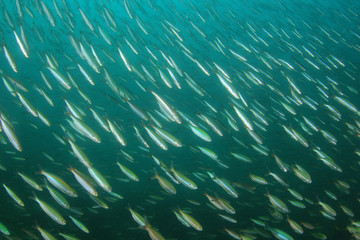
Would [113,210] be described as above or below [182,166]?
below

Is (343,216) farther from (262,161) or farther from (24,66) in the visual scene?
(24,66)

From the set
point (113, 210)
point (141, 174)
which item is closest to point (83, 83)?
point (141, 174)

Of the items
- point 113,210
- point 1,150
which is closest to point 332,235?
point 113,210

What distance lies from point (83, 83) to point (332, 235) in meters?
16.3

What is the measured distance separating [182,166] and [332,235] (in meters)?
6.88

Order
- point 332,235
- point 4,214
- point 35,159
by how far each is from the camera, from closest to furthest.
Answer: point 4,214 → point 332,235 → point 35,159

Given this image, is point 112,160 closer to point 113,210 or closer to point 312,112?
point 113,210

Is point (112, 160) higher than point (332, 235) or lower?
higher

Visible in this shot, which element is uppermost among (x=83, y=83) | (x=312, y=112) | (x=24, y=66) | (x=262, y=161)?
(x=24, y=66)

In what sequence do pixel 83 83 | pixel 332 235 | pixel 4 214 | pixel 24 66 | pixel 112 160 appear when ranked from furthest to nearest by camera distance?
pixel 24 66 → pixel 83 83 → pixel 112 160 → pixel 332 235 → pixel 4 214

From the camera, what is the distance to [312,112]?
658 inches

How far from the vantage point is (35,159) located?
10039 mm

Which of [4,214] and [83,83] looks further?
[83,83]

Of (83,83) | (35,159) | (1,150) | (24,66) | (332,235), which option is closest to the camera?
(332,235)
